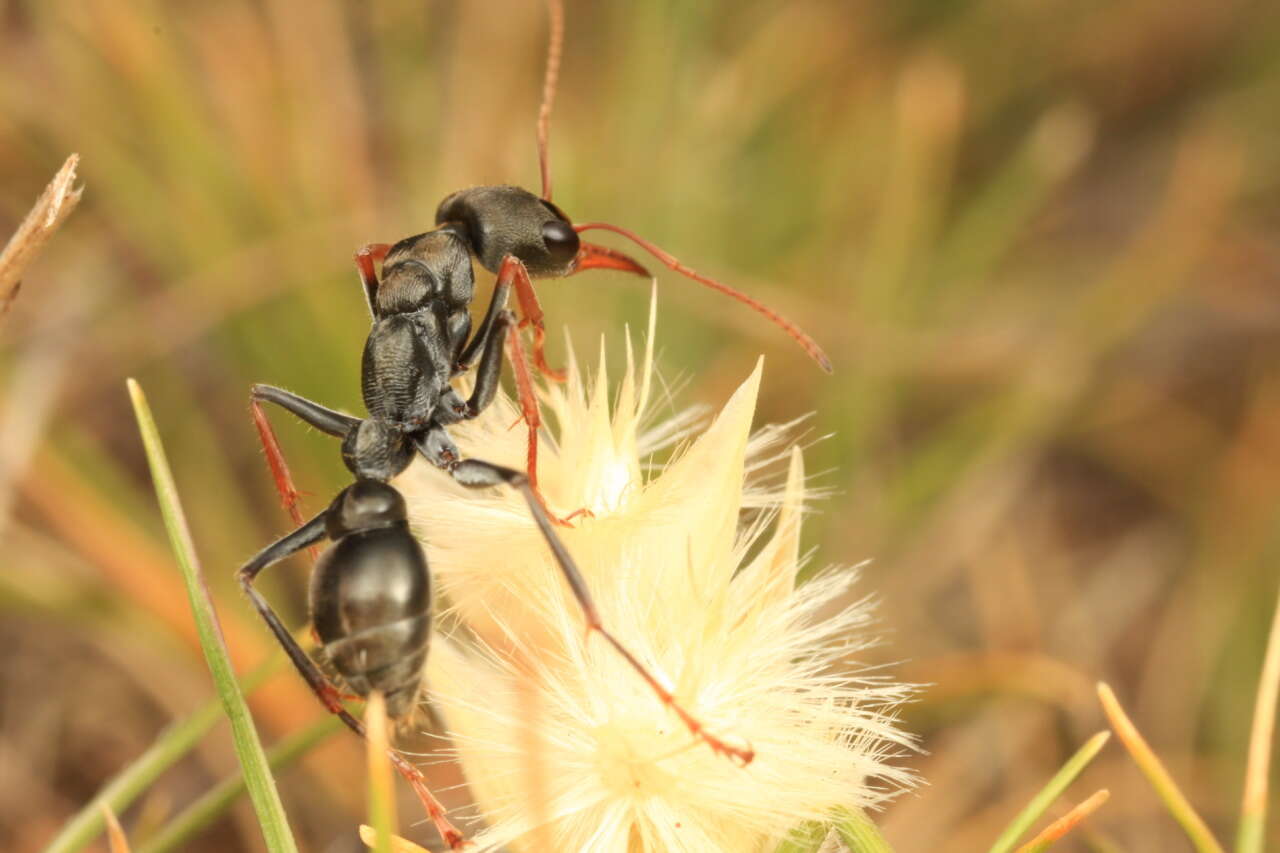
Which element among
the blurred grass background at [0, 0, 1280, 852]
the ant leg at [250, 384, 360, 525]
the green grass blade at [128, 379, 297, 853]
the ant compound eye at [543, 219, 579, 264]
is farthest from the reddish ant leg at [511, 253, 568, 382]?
the blurred grass background at [0, 0, 1280, 852]

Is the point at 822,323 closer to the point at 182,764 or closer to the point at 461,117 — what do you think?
the point at 461,117

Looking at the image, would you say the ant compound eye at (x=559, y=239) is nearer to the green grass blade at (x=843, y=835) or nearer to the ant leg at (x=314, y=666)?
the ant leg at (x=314, y=666)

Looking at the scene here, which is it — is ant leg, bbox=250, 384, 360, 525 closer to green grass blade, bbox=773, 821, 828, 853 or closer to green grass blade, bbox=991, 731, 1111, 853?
green grass blade, bbox=773, 821, 828, 853

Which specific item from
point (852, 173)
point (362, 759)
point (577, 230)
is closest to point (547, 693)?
point (577, 230)

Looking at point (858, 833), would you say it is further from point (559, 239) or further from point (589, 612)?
point (559, 239)

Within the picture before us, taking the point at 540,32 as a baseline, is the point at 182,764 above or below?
below
